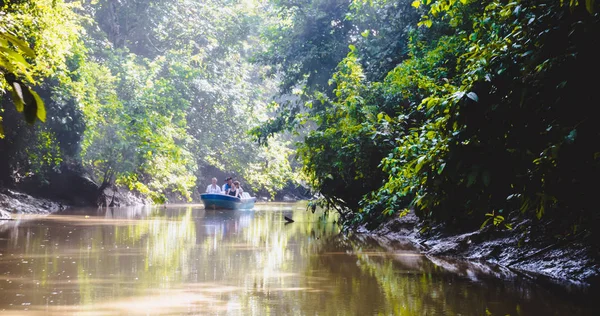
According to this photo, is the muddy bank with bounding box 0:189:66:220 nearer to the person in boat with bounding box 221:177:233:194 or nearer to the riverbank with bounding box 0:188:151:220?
the riverbank with bounding box 0:188:151:220

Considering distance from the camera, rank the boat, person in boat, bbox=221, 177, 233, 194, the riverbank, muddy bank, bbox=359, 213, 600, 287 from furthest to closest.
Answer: person in boat, bbox=221, 177, 233, 194, the boat, the riverbank, muddy bank, bbox=359, 213, 600, 287

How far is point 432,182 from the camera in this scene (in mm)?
5445

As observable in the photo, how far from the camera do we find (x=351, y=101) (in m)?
14.0

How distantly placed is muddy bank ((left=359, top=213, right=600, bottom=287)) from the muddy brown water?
341mm

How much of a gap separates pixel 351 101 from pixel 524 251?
6.34m

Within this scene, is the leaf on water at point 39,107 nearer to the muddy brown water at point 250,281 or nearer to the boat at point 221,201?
the muddy brown water at point 250,281

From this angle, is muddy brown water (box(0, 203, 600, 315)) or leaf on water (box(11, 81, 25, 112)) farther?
muddy brown water (box(0, 203, 600, 315))

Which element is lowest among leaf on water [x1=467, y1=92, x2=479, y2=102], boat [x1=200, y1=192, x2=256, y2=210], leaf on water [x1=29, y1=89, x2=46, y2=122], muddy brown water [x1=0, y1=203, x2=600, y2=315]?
muddy brown water [x1=0, y1=203, x2=600, y2=315]

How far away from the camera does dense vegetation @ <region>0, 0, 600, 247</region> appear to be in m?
4.85

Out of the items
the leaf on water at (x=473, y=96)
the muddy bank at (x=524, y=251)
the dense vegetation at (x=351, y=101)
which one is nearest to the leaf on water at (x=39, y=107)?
the dense vegetation at (x=351, y=101)

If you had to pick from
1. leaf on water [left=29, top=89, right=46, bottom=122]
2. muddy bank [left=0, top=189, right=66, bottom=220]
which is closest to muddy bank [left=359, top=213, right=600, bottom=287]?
leaf on water [left=29, top=89, right=46, bottom=122]

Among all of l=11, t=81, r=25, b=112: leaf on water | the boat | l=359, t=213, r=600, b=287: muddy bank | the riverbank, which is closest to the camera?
l=11, t=81, r=25, b=112: leaf on water

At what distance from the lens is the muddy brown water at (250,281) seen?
218 inches

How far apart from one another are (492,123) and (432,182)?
0.77m
